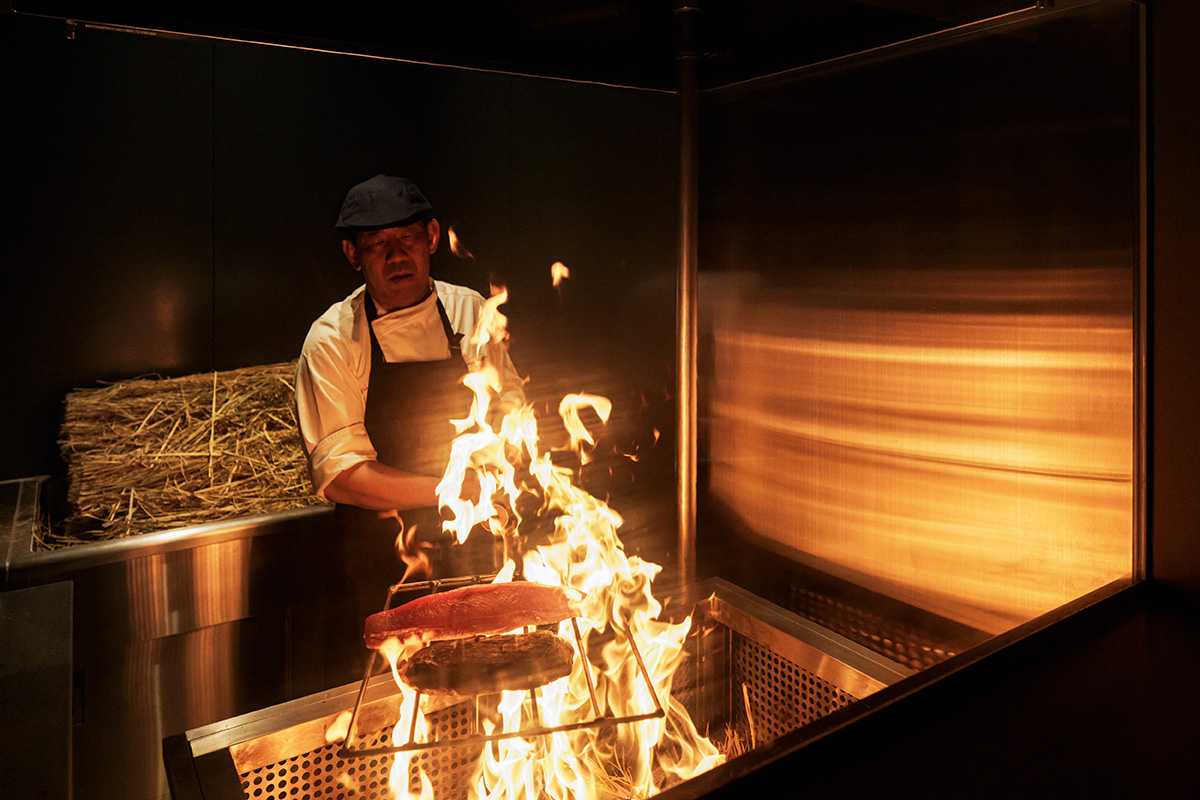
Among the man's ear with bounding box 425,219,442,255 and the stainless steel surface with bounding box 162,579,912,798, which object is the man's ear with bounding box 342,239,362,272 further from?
the stainless steel surface with bounding box 162,579,912,798

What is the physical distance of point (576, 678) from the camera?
130 centimetres

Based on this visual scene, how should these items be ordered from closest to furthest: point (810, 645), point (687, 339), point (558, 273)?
point (810, 645) < point (687, 339) < point (558, 273)

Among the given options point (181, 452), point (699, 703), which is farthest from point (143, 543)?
point (699, 703)

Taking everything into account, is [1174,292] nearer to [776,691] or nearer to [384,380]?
[776,691]

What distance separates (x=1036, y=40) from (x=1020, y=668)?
34.6 inches

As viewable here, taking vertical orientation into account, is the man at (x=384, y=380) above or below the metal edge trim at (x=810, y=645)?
above

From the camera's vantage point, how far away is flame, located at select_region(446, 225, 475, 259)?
→ 74.4 inches

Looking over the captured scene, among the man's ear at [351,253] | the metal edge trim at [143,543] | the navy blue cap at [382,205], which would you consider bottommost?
the metal edge trim at [143,543]

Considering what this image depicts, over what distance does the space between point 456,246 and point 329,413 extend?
506 mm

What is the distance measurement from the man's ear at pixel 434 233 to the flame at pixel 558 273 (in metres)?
0.29

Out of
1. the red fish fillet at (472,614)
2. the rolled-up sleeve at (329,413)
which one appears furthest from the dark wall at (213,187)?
the red fish fillet at (472,614)

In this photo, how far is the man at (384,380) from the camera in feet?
6.10

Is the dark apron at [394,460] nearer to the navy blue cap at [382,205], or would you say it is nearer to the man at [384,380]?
the man at [384,380]

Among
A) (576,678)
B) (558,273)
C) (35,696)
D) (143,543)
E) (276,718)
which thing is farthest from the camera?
(558,273)
